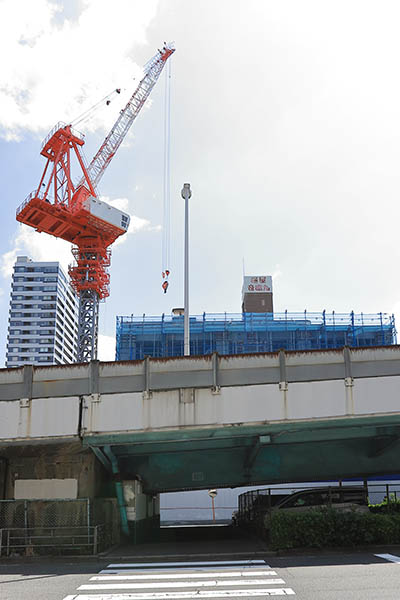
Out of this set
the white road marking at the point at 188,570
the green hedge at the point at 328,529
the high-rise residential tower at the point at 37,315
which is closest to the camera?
the white road marking at the point at 188,570

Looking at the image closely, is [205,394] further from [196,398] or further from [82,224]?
[82,224]

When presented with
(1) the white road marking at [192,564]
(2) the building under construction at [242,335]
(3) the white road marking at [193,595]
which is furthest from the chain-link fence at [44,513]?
(2) the building under construction at [242,335]

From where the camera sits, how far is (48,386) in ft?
57.1

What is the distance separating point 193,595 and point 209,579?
214 cm

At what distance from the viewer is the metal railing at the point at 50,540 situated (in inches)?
642

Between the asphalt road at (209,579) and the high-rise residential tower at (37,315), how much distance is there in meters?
145

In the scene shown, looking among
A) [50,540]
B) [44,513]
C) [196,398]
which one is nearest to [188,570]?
[196,398]

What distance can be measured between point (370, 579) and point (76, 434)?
30.5ft

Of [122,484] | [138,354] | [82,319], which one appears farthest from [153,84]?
[122,484]

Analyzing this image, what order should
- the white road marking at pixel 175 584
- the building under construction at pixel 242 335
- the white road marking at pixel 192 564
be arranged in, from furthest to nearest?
1. the building under construction at pixel 242 335
2. the white road marking at pixel 192 564
3. the white road marking at pixel 175 584

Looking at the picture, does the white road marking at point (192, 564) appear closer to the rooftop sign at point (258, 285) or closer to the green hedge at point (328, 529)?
the green hedge at point (328, 529)

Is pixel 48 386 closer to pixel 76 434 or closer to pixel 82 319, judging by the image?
pixel 76 434

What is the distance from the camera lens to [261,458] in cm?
2252

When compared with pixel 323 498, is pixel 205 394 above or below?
above
